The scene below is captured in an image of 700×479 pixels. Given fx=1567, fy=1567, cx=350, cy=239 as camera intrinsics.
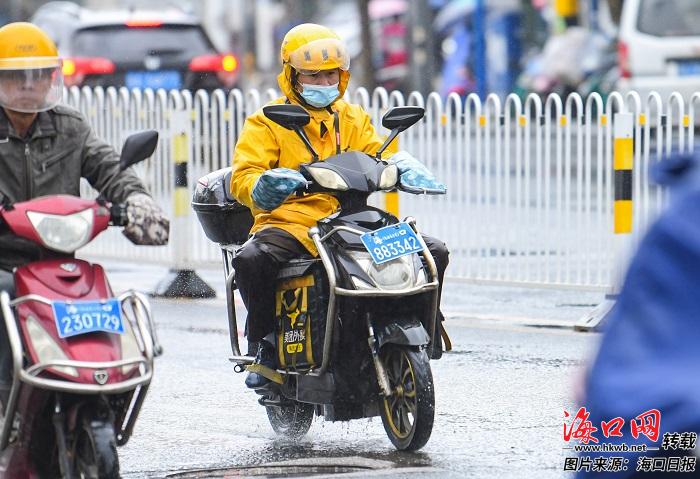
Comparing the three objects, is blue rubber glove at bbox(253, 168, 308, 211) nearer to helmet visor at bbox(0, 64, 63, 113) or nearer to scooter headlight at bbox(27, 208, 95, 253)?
helmet visor at bbox(0, 64, 63, 113)

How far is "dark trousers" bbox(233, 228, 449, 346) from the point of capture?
19.0ft

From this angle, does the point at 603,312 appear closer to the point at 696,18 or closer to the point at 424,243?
the point at 424,243

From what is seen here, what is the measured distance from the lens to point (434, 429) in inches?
247

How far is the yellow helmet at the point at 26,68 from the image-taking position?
185 inches

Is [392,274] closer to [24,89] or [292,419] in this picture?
[292,419]

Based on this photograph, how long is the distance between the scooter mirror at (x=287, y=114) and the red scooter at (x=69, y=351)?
1.09m

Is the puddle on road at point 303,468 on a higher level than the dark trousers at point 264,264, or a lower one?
lower

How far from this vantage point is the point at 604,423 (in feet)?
3.64

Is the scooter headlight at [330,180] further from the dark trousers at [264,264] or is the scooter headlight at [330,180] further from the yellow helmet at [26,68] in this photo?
the yellow helmet at [26,68]

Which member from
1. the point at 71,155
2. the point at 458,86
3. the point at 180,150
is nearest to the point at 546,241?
the point at 180,150

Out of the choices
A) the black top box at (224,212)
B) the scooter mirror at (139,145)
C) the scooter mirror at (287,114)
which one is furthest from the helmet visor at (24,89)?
the black top box at (224,212)

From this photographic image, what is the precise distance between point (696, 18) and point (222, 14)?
1330 inches

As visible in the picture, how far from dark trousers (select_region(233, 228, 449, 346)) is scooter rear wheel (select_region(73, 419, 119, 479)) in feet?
5.20

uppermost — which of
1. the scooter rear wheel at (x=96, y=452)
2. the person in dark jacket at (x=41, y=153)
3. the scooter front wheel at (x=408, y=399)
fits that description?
the person in dark jacket at (x=41, y=153)
